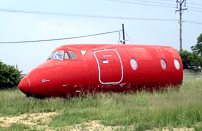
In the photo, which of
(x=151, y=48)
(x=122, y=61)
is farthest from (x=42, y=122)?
(x=151, y=48)

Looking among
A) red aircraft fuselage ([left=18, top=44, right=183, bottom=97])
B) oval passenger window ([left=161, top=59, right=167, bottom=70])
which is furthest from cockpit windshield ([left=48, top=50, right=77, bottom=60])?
oval passenger window ([left=161, top=59, right=167, bottom=70])

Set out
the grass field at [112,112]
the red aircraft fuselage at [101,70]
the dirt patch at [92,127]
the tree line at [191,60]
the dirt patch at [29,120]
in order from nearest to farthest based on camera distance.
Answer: the dirt patch at [92,127]
the grass field at [112,112]
the dirt patch at [29,120]
the red aircraft fuselage at [101,70]
the tree line at [191,60]

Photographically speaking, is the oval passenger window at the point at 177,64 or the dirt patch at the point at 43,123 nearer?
the dirt patch at the point at 43,123

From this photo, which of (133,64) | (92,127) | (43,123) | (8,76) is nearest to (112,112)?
(92,127)

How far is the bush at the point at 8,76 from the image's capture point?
21.1m

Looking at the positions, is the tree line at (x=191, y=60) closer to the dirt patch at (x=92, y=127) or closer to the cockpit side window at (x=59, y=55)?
the cockpit side window at (x=59, y=55)

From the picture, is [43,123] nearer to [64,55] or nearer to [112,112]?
[112,112]

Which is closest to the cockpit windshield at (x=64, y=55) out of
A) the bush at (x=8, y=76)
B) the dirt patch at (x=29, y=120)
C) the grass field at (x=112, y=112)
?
the grass field at (x=112, y=112)

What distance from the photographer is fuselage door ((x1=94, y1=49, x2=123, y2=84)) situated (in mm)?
11711

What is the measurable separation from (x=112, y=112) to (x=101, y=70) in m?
3.24

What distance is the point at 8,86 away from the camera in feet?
71.9

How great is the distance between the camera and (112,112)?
352 inches

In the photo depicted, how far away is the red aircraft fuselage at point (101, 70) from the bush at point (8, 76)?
11.3 m

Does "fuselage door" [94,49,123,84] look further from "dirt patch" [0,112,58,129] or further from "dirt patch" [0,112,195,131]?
"dirt patch" [0,112,58,129]
